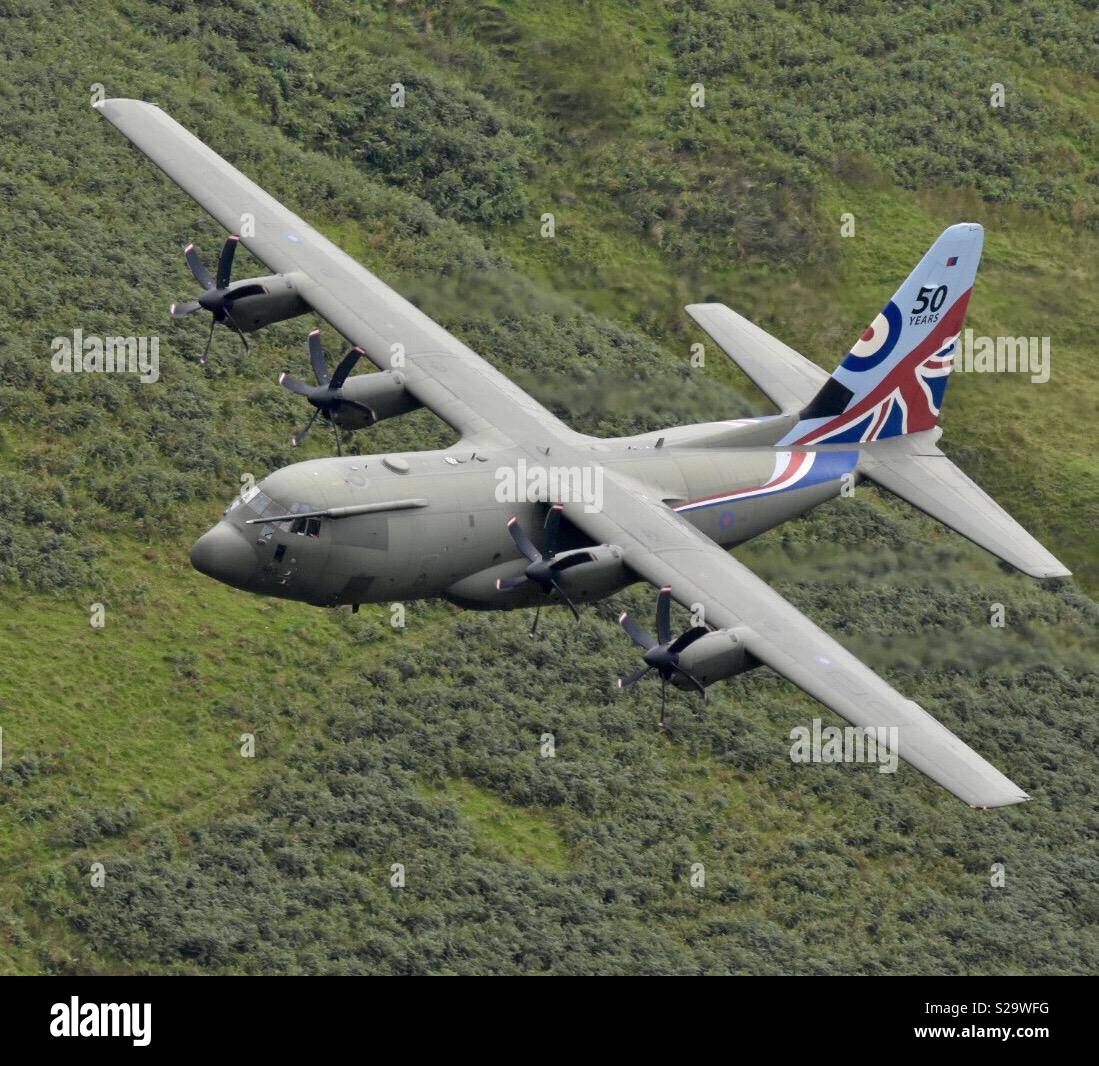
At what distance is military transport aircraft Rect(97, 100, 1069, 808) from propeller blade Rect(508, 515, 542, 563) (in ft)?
0.22

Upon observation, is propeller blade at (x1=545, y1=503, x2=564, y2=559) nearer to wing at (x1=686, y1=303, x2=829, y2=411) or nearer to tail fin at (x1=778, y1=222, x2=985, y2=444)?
tail fin at (x1=778, y1=222, x2=985, y2=444)

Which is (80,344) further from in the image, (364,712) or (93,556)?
(364,712)

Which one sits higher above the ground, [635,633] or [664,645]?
[635,633]

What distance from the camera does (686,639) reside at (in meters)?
44.0

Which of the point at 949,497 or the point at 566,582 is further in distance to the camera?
the point at 949,497

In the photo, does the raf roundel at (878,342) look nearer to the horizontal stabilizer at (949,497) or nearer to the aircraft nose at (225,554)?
the horizontal stabilizer at (949,497)

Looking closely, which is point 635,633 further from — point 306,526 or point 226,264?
point 226,264

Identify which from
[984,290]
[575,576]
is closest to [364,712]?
[575,576]

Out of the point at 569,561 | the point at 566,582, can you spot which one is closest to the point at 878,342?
the point at 569,561

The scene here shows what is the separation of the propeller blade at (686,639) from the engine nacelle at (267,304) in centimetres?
1529

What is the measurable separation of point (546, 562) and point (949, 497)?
10979 mm

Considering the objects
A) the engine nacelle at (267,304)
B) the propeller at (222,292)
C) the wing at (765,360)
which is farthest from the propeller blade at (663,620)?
the engine nacelle at (267,304)

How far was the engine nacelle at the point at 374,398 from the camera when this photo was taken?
50.7m

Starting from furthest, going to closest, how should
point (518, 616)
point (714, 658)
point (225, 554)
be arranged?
point (518, 616) → point (225, 554) → point (714, 658)
